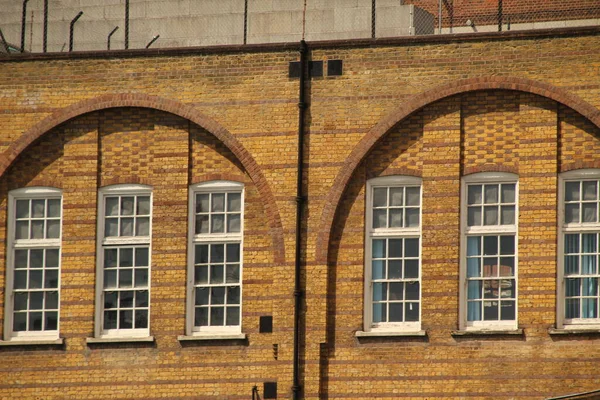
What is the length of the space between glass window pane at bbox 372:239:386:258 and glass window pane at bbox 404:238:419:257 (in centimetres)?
46

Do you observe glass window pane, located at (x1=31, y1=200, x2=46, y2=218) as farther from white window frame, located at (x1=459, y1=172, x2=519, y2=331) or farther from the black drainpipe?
white window frame, located at (x1=459, y1=172, x2=519, y2=331)

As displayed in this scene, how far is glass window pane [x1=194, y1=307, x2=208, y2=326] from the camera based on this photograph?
3098 centimetres

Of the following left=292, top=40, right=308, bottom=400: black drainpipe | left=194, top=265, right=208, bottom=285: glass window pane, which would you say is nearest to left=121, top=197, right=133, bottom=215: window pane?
left=194, top=265, right=208, bottom=285: glass window pane

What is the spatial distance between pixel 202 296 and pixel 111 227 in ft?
8.11

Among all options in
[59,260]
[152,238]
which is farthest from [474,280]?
[59,260]

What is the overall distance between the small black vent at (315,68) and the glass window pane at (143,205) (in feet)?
14.4

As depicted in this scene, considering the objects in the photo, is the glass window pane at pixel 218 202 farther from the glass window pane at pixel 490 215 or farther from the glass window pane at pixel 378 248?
the glass window pane at pixel 490 215

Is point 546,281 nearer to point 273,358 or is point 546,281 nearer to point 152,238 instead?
point 273,358

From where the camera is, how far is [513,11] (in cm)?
3888

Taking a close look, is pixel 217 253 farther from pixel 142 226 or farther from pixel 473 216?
pixel 473 216

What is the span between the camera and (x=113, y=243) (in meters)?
31.5

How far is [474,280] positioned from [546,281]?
1.47 metres

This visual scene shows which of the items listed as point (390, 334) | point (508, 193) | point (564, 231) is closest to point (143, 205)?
point (390, 334)

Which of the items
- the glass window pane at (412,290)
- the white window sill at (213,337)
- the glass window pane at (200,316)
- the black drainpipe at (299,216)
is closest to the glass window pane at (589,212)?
the glass window pane at (412,290)
